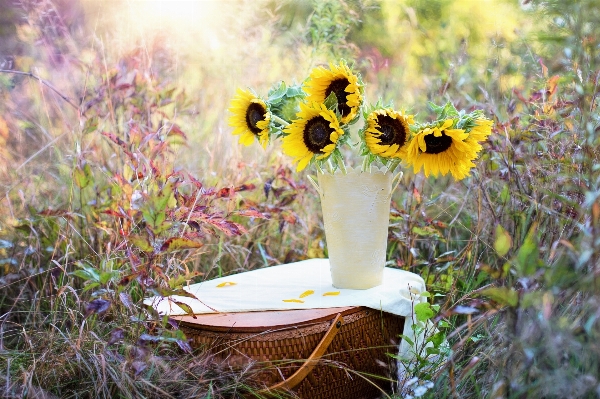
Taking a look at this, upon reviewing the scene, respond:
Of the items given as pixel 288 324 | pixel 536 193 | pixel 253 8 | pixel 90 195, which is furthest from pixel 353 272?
pixel 253 8

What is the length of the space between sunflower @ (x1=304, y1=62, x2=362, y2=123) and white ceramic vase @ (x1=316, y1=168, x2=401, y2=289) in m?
0.17

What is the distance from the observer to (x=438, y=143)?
1476mm

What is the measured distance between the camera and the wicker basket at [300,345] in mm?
1400

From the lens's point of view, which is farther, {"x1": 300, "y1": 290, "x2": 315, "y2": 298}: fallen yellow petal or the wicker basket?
{"x1": 300, "y1": 290, "x2": 315, "y2": 298}: fallen yellow petal

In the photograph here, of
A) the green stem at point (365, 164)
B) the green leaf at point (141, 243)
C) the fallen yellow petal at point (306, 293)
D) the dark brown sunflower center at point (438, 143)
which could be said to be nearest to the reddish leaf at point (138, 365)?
the green leaf at point (141, 243)

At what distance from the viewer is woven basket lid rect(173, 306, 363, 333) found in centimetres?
140

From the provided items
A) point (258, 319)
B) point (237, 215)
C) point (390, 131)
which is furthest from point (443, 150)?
point (237, 215)

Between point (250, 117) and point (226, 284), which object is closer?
point (250, 117)

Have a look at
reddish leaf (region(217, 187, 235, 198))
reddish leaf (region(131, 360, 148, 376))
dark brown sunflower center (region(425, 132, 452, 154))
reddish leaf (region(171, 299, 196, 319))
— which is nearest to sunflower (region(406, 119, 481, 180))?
dark brown sunflower center (region(425, 132, 452, 154))

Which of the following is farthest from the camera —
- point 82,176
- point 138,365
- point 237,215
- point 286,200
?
point 286,200

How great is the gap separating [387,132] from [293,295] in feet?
1.55

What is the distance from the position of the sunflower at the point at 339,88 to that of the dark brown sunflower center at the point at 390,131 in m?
0.07

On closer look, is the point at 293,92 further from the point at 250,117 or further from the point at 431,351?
the point at 431,351

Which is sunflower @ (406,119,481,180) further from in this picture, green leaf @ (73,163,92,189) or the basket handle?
green leaf @ (73,163,92,189)
